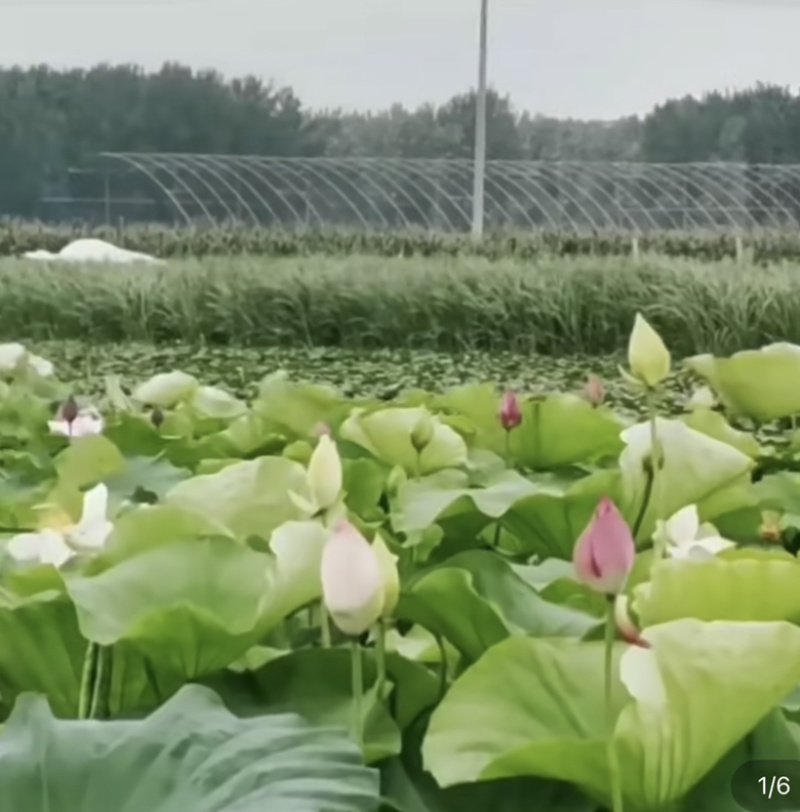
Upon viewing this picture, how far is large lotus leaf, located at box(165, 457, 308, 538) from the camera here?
1.69ft

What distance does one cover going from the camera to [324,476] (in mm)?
448

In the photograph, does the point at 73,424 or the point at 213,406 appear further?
the point at 213,406

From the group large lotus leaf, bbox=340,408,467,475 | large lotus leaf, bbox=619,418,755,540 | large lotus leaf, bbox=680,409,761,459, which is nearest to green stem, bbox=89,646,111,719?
large lotus leaf, bbox=619,418,755,540

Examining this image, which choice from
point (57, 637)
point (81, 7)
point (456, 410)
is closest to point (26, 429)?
point (456, 410)

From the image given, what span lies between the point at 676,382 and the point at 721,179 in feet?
1.13

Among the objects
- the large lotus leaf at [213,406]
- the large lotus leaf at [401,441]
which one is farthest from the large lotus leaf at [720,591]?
the large lotus leaf at [213,406]

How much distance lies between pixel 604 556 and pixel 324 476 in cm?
13

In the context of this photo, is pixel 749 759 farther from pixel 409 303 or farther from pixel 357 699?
pixel 409 303

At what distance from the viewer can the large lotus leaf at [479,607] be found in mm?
397

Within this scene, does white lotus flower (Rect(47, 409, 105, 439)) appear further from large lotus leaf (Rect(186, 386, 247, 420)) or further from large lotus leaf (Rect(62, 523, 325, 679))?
large lotus leaf (Rect(62, 523, 325, 679))

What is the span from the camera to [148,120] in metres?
2.03

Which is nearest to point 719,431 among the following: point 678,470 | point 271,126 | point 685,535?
point 678,470

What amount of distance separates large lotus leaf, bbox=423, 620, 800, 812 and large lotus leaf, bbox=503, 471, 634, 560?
217 millimetres

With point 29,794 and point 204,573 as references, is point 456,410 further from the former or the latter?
point 29,794
